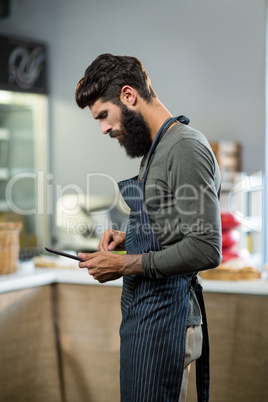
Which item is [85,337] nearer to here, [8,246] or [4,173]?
[8,246]

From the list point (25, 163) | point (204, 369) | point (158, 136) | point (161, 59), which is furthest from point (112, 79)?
point (25, 163)

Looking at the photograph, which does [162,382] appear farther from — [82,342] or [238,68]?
[238,68]

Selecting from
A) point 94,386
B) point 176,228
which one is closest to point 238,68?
point 94,386

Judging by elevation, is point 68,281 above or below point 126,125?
below

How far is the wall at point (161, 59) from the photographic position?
4.43 metres

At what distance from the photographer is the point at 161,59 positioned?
4738mm

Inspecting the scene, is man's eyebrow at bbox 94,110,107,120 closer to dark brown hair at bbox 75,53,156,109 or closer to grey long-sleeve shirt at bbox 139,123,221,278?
dark brown hair at bbox 75,53,156,109

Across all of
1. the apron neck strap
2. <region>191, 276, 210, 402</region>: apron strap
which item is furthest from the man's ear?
<region>191, 276, 210, 402</region>: apron strap

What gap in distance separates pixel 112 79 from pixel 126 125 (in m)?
0.13

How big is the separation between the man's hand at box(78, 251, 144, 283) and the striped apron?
0.25ft

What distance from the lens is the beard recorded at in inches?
54.3

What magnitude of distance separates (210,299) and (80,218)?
7.60 ft

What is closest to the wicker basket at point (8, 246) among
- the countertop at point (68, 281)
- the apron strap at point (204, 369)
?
the countertop at point (68, 281)

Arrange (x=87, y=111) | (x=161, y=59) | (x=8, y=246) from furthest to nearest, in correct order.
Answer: (x=87, y=111) < (x=161, y=59) < (x=8, y=246)
